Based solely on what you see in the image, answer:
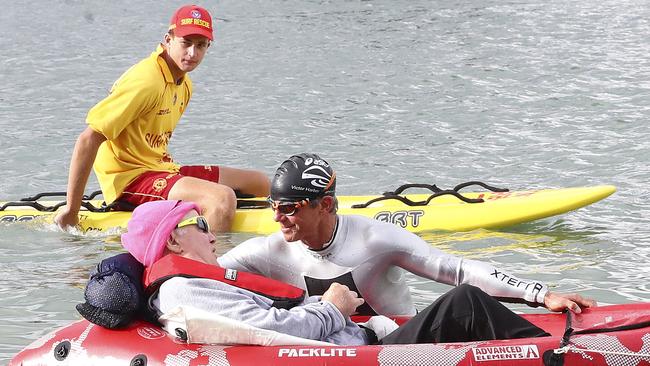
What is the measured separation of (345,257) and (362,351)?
28.8 inches

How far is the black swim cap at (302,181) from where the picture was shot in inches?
177

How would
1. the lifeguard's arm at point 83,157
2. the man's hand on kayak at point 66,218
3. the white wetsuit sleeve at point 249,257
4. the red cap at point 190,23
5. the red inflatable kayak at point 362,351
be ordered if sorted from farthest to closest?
the man's hand on kayak at point 66,218
the red cap at point 190,23
the lifeguard's arm at point 83,157
the white wetsuit sleeve at point 249,257
the red inflatable kayak at point 362,351

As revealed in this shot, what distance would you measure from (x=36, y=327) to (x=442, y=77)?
9.29 meters

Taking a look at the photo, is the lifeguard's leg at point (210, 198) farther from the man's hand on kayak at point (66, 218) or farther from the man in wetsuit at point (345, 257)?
the man in wetsuit at point (345, 257)

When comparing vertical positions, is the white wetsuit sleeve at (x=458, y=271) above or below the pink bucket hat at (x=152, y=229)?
below

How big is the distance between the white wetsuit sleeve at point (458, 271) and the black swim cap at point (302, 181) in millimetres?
345

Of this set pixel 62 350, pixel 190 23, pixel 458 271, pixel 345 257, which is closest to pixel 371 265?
pixel 345 257

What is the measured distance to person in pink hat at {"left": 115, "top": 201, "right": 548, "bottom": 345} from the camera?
162 inches

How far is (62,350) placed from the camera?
14.1ft

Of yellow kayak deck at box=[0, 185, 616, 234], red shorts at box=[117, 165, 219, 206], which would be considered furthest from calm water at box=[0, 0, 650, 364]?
red shorts at box=[117, 165, 219, 206]

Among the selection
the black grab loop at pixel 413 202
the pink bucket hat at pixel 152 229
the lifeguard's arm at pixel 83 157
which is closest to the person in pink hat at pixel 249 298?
the pink bucket hat at pixel 152 229

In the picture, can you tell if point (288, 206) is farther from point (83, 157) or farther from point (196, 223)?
point (83, 157)

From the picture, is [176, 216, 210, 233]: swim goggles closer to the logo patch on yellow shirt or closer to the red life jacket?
the red life jacket

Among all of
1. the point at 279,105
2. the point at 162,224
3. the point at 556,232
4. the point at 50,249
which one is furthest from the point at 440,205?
the point at 279,105
